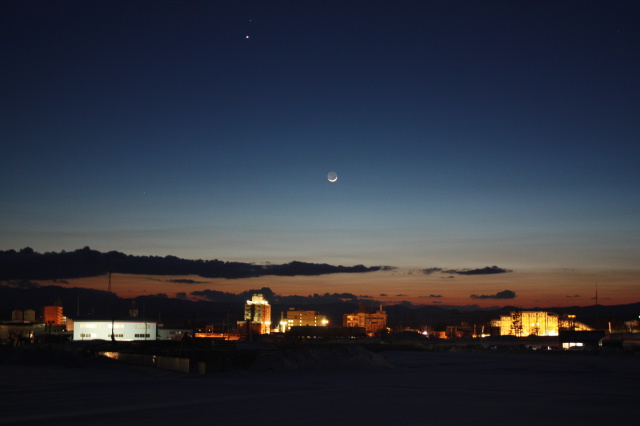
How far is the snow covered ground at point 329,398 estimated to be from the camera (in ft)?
54.2

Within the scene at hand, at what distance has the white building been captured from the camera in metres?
83.9

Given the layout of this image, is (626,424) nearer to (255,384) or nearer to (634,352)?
(255,384)

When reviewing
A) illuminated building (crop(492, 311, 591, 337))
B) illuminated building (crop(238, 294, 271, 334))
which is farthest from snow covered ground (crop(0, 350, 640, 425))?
illuminated building (crop(492, 311, 591, 337))

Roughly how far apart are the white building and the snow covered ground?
2158 inches

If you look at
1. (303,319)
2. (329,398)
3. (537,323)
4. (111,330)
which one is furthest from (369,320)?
(329,398)

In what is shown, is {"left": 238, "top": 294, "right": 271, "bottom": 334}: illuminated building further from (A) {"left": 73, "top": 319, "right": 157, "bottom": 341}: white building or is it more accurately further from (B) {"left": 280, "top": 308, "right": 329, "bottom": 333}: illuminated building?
(A) {"left": 73, "top": 319, "right": 157, "bottom": 341}: white building

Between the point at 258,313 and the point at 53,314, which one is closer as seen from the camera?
the point at 53,314

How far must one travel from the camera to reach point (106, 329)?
84.9 metres

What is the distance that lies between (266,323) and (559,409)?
126 metres

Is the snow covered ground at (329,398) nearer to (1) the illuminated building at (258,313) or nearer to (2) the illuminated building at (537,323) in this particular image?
(1) the illuminated building at (258,313)

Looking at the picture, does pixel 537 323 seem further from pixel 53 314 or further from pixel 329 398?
pixel 329 398

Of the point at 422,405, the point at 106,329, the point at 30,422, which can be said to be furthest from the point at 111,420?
the point at 106,329

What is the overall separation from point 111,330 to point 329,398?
2868 inches

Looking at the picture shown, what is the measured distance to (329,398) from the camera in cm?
2041
